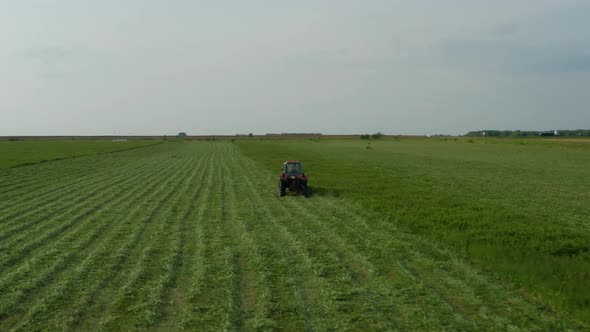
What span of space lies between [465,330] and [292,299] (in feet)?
8.37

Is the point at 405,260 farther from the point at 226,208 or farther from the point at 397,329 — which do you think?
the point at 226,208

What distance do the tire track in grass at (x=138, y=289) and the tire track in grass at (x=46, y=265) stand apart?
4.20 ft

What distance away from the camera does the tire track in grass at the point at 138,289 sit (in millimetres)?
A: 6027

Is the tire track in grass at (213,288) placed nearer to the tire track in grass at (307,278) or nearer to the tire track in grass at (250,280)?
the tire track in grass at (250,280)

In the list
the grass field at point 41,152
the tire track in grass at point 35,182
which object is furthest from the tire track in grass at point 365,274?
the grass field at point 41,152

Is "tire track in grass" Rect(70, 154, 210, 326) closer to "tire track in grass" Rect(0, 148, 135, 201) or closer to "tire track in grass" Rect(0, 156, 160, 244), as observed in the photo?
"tire track in grass" Rect(0, 156, 160, 244)

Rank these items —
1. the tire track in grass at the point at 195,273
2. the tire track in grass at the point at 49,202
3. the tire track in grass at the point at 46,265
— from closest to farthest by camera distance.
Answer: the tire track in grass at the point at 195,273
the tire track in grass at the point at 46,265
the tire track in grass at the point at 49,202

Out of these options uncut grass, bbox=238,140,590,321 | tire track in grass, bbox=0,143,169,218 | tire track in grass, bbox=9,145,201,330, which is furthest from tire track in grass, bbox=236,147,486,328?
tire track in grass, bbox=0,143,169,218

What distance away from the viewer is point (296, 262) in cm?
881

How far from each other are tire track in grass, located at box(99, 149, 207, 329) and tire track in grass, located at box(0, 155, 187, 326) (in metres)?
1.28

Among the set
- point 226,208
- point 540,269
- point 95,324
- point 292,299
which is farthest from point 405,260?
point 226,208

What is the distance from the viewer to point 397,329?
5711mm

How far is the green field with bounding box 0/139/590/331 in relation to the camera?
6.16 m

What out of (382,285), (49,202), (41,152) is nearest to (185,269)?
(382,285)
